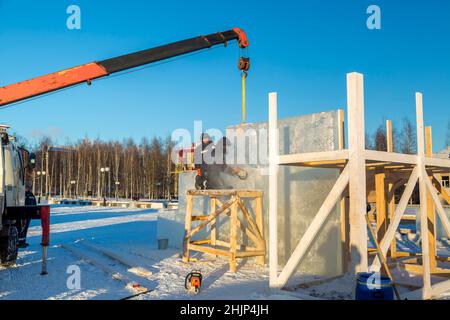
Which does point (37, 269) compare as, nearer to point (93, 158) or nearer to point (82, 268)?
point (82, 268)

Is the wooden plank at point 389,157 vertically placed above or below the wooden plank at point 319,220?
above

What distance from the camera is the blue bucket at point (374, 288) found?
493cm

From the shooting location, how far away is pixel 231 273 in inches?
346

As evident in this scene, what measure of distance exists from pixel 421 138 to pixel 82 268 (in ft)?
25.0

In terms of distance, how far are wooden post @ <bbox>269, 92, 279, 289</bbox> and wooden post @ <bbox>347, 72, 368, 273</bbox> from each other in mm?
1331

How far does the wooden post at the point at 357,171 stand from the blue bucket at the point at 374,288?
1.17 ft

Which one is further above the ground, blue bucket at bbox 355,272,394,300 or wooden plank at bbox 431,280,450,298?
blue bucket at bbox 355,272,394,300

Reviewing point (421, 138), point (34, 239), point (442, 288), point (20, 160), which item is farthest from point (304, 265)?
point (34, 239)

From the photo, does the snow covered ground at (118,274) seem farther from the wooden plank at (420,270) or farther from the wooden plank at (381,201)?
the wooden plank at (420,270)

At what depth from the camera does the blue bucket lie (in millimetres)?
4926

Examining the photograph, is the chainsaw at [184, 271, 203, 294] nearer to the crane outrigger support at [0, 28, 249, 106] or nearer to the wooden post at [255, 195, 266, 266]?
the wooden post at [255, 195, 266, 266]

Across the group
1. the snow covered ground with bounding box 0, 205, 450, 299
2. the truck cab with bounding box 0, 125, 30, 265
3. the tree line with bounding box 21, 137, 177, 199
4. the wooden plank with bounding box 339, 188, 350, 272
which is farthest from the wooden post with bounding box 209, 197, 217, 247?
the tree line with bounding box 21, 137, 177, 199

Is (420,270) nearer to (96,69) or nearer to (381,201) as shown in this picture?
(381,201)

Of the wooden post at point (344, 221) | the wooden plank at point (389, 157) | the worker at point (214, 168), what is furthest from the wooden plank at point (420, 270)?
the worker at point (214, 168)
